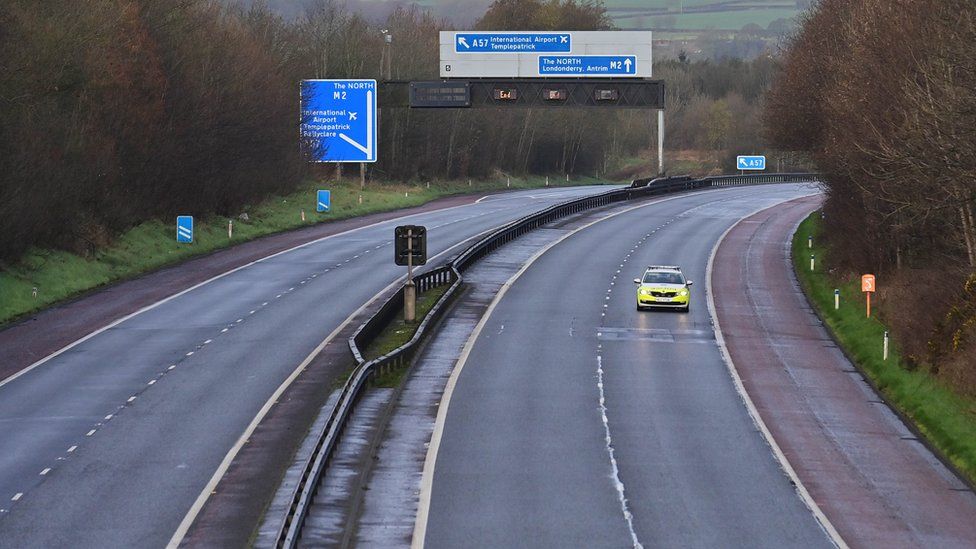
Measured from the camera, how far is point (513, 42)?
268 ft

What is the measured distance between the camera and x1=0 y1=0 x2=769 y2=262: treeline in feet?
168

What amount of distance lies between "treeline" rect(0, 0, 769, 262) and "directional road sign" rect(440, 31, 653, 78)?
1188 cm

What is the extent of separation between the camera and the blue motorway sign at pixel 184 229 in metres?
65.1

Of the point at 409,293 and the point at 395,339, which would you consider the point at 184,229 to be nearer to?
the point at 409,293

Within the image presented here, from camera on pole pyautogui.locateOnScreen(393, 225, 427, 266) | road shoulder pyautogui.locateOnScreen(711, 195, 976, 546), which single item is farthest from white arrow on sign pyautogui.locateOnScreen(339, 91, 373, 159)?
camera on pole pyautogui.locateOnScreen(393, 225, 427, 266)

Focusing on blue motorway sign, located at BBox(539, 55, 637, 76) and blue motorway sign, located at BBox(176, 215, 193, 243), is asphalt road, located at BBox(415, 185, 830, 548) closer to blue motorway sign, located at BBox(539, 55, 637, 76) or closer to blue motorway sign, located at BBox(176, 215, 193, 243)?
blue motorway sign, located at BBox(176, 215, 193, 243)

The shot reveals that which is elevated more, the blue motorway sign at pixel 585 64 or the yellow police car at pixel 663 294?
the blue motorway sign at pixel 585 64

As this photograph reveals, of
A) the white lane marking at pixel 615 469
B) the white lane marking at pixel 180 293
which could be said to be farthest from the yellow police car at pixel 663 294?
the white lane marking at pixel 180 293

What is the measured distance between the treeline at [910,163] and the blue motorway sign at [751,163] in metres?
93.8

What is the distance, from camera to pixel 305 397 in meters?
34.1

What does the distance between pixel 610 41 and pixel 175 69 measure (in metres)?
25.9

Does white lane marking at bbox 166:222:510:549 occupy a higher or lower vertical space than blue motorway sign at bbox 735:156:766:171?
lower

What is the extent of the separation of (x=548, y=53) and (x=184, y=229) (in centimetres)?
2642

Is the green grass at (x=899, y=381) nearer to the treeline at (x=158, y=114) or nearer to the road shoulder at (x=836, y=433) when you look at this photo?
the road shoulder at (x=836, y=433)
